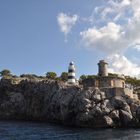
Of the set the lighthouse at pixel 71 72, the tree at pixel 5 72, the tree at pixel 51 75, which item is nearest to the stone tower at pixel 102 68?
the lighthouse at pixel 71 72

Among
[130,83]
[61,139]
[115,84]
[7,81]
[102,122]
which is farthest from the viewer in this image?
[130,83]

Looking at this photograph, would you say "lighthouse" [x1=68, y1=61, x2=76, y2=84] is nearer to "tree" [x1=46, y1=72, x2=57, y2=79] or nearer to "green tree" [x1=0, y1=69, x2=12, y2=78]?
"tree" [x1=46, y1=72, x2=57, y2=79]

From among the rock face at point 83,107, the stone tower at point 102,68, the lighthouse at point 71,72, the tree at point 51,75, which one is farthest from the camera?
the tree at point 51,75

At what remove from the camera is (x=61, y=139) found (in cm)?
3816

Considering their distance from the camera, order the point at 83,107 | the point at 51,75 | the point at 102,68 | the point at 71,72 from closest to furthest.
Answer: the point at 83,107
the point at 102,68
the point at 71,72
the point at 51,75

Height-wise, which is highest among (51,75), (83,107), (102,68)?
(51,75)

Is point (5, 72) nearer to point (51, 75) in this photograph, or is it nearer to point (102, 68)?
point (51, 75)

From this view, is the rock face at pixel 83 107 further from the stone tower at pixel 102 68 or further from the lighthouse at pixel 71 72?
the stone tower at pixel 102 68

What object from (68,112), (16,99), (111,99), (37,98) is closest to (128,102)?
(111,99)

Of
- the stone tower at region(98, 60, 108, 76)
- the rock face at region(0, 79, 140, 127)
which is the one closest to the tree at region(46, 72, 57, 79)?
the rock face at region(0, 79, 140, 127)

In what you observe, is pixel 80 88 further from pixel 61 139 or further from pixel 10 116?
pixel 10 116

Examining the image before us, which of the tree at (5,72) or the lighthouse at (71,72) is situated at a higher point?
the tree at (5,72)

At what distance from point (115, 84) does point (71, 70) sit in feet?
43.4

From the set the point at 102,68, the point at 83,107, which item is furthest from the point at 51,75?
the point at 83,107
